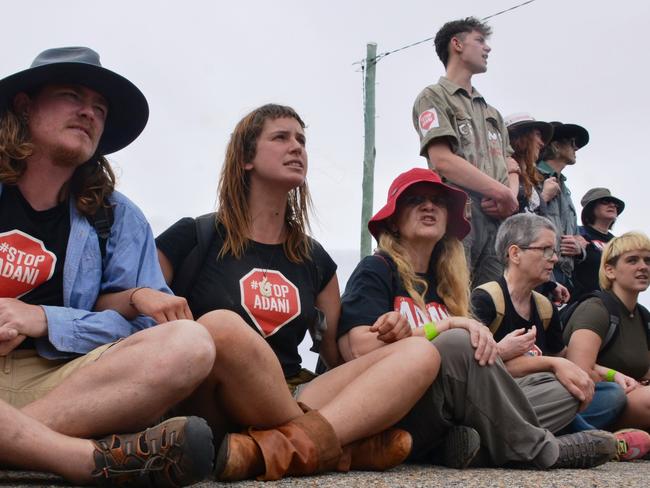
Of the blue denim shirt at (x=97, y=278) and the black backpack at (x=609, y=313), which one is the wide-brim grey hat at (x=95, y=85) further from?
the black backpack at (x=609, y=313)

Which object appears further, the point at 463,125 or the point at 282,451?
the point at 463,125

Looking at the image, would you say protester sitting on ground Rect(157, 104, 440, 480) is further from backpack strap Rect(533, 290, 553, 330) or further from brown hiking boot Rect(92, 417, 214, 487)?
backpack strap Rect(533, 290, 553, 330)

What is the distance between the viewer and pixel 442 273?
440 centimetres

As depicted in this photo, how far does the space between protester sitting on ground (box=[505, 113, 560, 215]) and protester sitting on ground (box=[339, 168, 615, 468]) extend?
1.79 m

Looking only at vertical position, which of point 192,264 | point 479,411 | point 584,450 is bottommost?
point 584,450

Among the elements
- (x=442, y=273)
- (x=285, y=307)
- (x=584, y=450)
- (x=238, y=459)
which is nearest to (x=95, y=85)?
(x=285, y=307)

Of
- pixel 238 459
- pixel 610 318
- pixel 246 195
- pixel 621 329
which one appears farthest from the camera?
pixel 621 329

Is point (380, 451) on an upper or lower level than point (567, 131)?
lower

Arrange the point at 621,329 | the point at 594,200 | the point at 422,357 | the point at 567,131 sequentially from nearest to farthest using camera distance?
the point at 422,357 < the point at 621,329 < the point at 567,131 < the point at 594,200

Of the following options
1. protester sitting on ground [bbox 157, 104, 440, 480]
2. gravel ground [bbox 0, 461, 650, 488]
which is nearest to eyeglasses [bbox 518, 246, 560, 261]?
protester sitting on ground [bbox 157, 104, 440, 480]

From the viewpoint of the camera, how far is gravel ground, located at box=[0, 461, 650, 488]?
2.82 m

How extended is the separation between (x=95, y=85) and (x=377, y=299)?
4.90 ft

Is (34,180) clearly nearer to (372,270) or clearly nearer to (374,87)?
(372,270)

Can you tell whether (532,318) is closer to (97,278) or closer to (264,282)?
(264,282)
